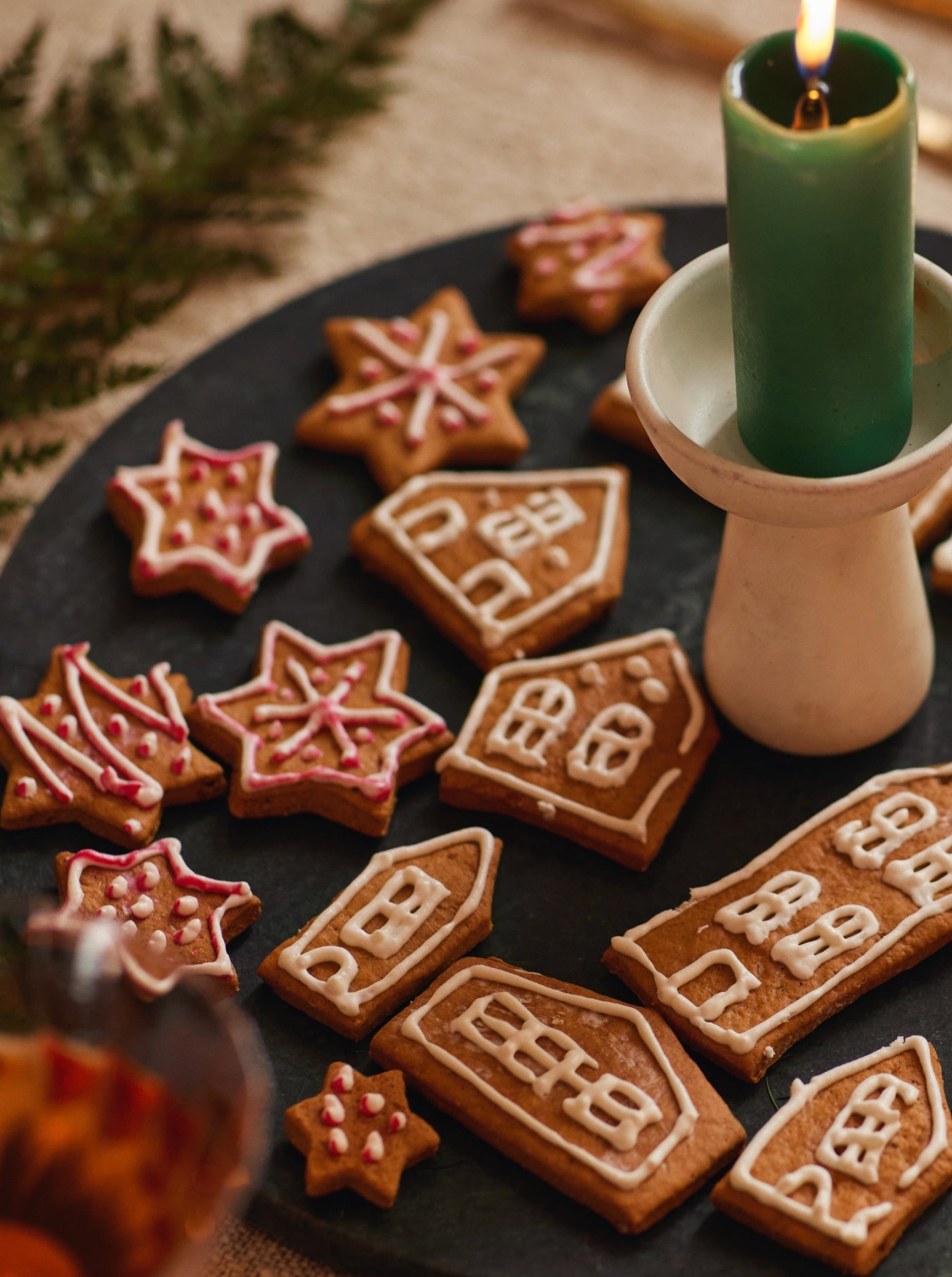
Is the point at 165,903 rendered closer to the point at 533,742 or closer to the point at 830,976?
the point at 533,742

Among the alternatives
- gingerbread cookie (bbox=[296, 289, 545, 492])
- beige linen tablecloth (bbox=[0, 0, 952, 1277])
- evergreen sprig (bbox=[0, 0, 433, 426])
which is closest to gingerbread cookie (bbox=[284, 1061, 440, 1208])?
gingerbread cookie (bbox=[296, 289, 545, 492])

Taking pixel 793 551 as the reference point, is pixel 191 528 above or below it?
below

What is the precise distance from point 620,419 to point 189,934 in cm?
62

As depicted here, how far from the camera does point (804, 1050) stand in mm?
1035

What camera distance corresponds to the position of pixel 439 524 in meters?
1.34

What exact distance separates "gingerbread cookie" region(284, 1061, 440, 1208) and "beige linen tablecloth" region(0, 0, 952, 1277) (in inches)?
39.9

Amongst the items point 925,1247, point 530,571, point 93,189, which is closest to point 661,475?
point 530,571

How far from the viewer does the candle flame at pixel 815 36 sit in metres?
0.88

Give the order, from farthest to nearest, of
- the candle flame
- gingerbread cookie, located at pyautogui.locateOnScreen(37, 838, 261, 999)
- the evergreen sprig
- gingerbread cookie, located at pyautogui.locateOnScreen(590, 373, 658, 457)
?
1. the evergreen sprig
2. gingerbread cookie, located at pyautogui.locateOnScreen(590, 373, 658, 457)
3. gingerbread cookie, located at pyautogui.locateOnScreen(37, 838, 261, 999)
4. the candle flame

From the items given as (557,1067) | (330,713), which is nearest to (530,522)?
(330,713)

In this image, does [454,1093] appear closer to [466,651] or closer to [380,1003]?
[380,1003]

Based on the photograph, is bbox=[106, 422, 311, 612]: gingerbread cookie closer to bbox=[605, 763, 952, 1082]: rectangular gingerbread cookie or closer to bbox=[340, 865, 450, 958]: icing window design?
bbox=[340, 865, 450, 958]: icing window design

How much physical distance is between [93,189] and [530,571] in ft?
2.78

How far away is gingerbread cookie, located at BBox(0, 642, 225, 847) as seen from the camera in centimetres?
117
